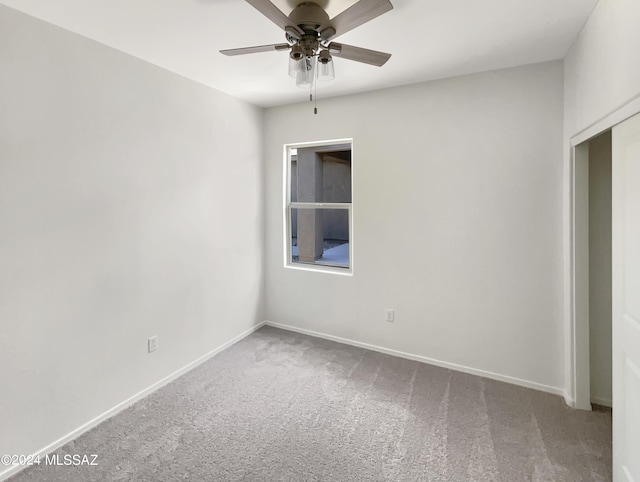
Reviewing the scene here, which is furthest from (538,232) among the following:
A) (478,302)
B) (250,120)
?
(250,120)

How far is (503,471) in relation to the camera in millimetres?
1836

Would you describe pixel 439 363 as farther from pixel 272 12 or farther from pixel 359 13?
pixel 272 12

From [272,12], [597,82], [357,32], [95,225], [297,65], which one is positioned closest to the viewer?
[272,12]

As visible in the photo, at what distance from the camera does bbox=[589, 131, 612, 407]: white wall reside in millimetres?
2344

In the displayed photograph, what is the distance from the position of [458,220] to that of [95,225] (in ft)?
9.28

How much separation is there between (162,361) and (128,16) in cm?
248

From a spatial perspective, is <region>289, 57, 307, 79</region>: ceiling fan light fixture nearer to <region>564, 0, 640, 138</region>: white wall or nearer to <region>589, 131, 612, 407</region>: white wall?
<region>564, 0, 640, 138</region>: white wall

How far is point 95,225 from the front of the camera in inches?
87.2

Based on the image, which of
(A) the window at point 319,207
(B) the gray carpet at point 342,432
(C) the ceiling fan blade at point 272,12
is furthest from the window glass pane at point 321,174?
(C) the ceiling fan blade at point 272,12

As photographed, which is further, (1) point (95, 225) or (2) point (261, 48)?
(1) point (95, 225)

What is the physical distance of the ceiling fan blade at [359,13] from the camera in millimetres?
1361

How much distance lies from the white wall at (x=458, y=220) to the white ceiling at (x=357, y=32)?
33 cm

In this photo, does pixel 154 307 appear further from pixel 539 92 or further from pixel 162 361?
pixel 539 92

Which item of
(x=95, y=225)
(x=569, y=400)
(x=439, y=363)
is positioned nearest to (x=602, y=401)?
(x=569, y=400)
